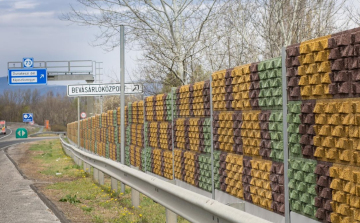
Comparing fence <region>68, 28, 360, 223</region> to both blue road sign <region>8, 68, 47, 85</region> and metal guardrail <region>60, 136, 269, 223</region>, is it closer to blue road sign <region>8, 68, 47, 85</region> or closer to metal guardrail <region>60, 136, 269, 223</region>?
metal guardrail <region>60, 136, 269, 223</region>

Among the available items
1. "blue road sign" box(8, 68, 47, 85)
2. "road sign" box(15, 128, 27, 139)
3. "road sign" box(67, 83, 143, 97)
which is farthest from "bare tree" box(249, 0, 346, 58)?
"blue road sign" box(8, 68, 47, 85)

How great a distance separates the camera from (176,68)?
82.4 feet

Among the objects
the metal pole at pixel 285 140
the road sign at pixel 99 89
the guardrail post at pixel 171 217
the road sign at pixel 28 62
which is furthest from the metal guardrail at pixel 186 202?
the road sign at pixel 28 62

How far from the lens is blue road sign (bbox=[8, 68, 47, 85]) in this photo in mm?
50500

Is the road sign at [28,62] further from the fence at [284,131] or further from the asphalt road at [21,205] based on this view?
the fence at [284,131]

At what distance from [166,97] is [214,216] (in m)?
6.33

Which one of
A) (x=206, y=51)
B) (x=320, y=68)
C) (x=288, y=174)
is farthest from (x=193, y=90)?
(x=206, y=51)

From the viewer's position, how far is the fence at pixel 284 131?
17.3 feet

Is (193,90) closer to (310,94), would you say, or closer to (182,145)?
(182,145)

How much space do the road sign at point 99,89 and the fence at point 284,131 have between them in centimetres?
759

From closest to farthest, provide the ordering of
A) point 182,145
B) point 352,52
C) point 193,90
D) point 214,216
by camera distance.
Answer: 1. point 352,52
2. point 214,216
3. point 193,90
4. point 182,145

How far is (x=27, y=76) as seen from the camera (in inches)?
2012

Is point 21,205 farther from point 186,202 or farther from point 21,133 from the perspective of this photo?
point 21,133

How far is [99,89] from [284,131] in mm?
15049
